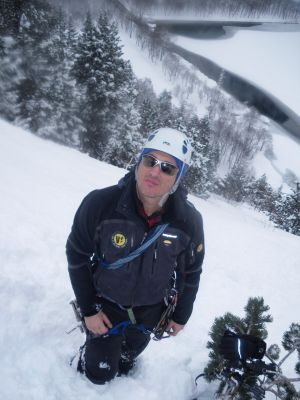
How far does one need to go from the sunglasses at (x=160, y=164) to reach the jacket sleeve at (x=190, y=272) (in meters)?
0.53

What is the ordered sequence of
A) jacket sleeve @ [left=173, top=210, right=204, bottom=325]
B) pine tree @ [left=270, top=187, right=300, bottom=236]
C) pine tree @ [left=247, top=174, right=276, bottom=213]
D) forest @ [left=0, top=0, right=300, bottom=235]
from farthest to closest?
1. pine tree @ [left=247, top=174, right=276, bottom=213]
2. pine tree @ [left=270, top=187, right=300, bottom=236]
3. forest @ [left=0, top=0, right=300, bottom=235]
4. jacket sleeve @ [left=173, top=210, right=204, bottom=325]

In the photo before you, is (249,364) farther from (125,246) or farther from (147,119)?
(147,119)

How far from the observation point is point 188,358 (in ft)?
14.0

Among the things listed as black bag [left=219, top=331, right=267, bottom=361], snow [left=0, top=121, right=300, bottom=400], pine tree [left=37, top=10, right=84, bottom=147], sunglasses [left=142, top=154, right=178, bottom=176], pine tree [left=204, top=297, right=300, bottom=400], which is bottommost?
pine tree [left=37, top=10, right=84, bottom=147]

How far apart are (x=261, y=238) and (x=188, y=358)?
25.3ft

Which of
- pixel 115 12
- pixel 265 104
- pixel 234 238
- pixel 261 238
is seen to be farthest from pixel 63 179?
pixel 115 12

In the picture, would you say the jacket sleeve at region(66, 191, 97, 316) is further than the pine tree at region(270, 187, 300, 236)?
No

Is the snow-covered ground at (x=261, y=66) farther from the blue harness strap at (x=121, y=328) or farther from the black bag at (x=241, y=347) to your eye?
the black bag at (x=241, y=347)

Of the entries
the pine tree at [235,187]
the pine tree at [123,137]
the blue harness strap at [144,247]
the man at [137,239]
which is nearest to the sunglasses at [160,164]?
the man at [137,239]

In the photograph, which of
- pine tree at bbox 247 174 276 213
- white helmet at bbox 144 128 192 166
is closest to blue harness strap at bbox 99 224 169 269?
white helmet at bbox 144 128 192 166

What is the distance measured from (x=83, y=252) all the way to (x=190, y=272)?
3.75ft

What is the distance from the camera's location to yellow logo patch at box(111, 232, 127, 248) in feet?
9.21

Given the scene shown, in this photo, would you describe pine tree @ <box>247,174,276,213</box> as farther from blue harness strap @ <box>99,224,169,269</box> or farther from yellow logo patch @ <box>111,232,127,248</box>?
yellow logo patch @ <box>111,232,127,248</box>

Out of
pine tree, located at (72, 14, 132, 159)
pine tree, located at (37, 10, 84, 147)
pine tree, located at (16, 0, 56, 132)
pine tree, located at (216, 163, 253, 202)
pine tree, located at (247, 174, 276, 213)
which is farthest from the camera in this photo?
pine tree, located at (216, 163, 253, 202)
